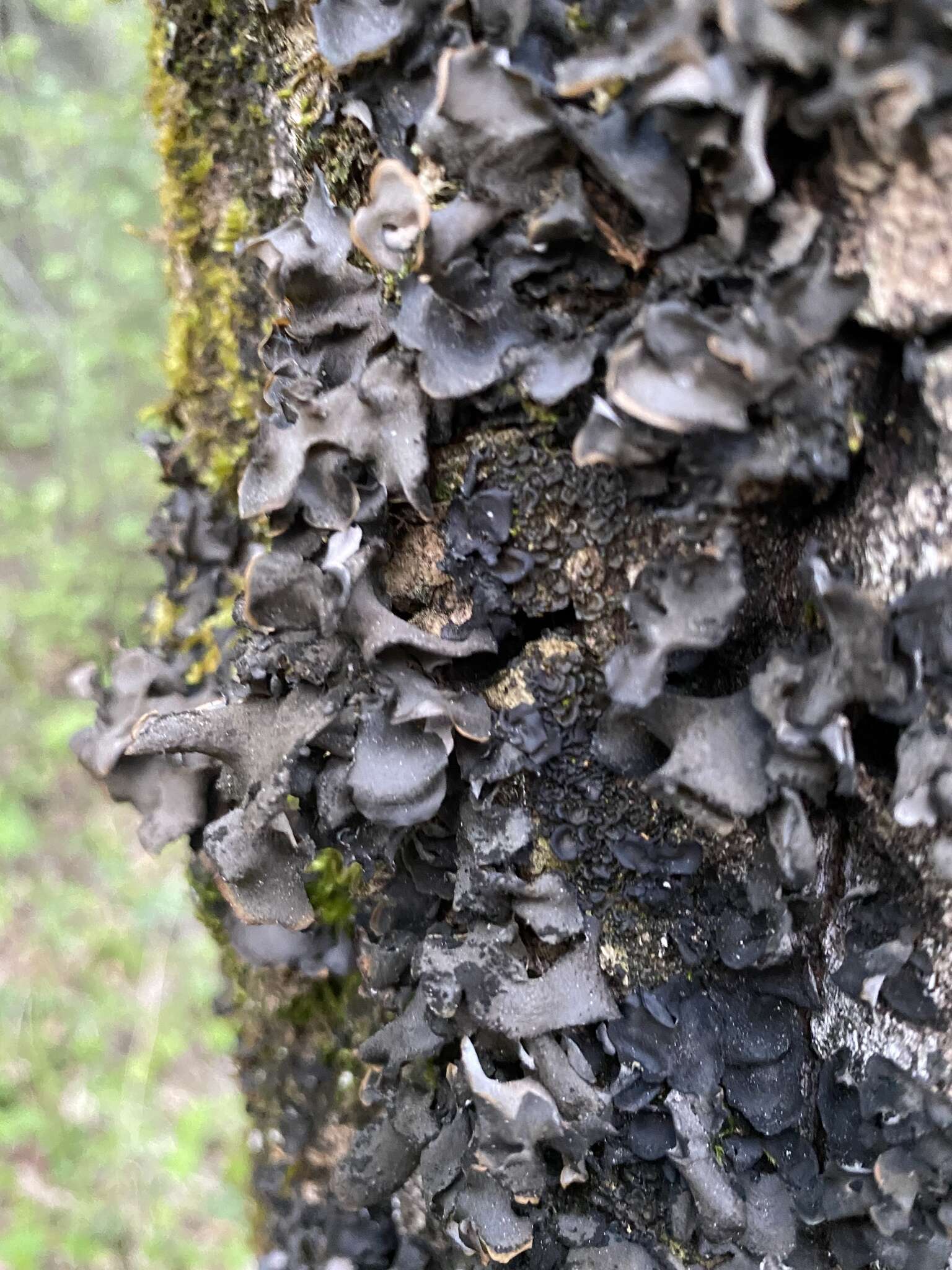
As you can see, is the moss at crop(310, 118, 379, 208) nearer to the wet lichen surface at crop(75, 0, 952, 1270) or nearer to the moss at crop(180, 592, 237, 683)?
the wet lichen surface at crop(75, 0, 952, 1270)

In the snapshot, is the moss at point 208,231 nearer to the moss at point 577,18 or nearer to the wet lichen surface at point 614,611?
the wet lichen surface at point 614,611

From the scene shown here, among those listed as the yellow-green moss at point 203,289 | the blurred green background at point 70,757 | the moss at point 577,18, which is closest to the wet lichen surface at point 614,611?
the moss at point 577,18

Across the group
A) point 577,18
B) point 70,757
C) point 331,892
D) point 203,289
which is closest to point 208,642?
point 331,892

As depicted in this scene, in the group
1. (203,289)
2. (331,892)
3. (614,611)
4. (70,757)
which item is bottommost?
(70,757)

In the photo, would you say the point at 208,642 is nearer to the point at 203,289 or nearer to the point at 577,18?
the point at 203,289

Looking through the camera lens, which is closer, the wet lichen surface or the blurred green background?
the wet lichen surface

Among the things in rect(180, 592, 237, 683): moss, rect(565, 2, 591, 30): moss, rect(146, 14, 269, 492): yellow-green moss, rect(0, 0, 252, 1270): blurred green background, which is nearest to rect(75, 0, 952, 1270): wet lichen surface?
rect(565, 2, 591, 30): moss
